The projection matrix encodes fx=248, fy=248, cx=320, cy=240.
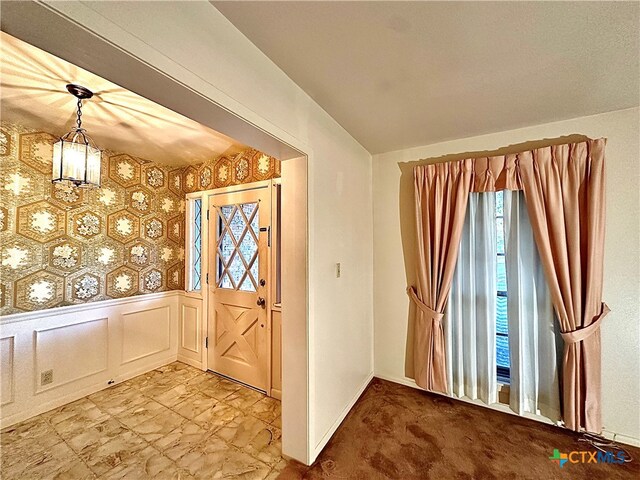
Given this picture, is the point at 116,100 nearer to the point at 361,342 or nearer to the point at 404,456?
the point at 361,342

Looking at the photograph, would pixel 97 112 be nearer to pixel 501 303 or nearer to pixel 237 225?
pixel 237 225

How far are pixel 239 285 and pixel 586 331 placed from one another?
10.1 ft

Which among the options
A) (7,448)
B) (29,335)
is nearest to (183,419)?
(7,448)

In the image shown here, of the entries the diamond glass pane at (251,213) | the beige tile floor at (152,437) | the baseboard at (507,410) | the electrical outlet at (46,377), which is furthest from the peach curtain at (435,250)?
the electrical outlet at (46,377)

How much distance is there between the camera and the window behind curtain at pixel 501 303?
2.25 meters

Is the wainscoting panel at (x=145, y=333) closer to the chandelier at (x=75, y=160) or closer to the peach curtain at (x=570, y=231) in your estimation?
the chandelier at (x=75, y=160)

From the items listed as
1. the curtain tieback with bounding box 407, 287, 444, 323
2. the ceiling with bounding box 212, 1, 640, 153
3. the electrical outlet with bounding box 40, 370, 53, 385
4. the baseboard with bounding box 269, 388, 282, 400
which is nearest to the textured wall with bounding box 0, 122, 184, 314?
the electrical outlet with bounding box 40, 370, 53, 385

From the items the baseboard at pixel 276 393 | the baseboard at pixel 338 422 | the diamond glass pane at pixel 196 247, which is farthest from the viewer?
the diamond glass pane at pixel 196 247

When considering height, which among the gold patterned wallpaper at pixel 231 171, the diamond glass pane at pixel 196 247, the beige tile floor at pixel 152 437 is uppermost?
the gold patterned wallpaper at pixel 231 171

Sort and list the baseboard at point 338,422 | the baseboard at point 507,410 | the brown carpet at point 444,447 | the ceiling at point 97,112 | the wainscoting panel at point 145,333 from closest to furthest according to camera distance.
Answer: the ceiling at point 97,112, the brown carpet at point 444,447, the baseboard at point 338,422, the baseboard at point 507,410, the wainscoting panel at point 145,333

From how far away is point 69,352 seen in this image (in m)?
2.45

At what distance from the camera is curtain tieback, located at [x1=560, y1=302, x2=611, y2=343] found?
73.8 inches

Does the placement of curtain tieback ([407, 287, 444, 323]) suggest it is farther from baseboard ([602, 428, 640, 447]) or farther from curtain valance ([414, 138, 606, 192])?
baseboard ([602, 428, 640, 447])

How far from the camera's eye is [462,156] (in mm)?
2451
